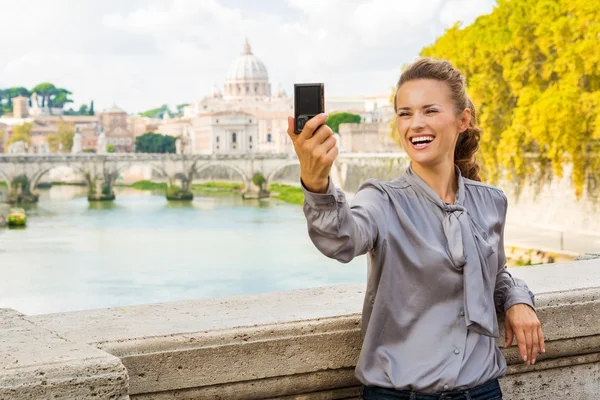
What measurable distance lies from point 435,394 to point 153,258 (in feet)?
66.4

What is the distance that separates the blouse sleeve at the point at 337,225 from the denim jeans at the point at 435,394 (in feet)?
0.68

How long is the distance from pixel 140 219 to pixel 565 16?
59.1 ft

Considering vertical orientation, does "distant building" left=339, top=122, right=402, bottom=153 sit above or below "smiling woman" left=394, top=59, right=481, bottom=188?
below

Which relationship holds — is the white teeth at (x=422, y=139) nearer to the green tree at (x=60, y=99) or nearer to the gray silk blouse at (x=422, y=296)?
the gray silk blouse at (x=422, y=296)

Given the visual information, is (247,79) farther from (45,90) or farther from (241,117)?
Result: (45,90)

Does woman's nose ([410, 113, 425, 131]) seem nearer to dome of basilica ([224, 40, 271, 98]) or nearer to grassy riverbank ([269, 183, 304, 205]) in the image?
grassy riverbank ([269, 183, 304, 205])

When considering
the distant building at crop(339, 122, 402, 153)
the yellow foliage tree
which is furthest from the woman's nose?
the yellow foliage tree

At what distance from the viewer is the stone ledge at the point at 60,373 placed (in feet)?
4.14

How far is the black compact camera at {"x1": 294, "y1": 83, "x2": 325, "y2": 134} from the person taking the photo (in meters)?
1.26

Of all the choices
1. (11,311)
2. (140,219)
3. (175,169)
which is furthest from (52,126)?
(11,311)

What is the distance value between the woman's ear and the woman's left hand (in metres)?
0.29

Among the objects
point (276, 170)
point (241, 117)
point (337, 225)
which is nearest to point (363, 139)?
point (276, 170)

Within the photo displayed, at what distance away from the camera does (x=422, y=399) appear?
1.43 m

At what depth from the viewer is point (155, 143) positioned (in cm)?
6209
